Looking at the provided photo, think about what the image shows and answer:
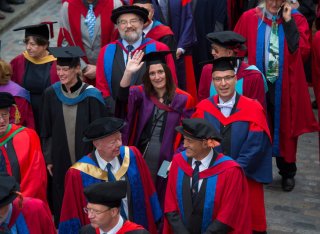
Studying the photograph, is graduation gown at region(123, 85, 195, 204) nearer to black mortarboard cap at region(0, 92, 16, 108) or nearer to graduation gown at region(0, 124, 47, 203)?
graduation gown at region(0, 124, 47, 203)

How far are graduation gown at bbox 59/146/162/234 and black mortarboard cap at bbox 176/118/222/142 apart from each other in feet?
2.07

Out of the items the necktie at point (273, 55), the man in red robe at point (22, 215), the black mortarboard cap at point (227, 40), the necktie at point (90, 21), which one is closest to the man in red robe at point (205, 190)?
the man in red robe at point (22, 215)

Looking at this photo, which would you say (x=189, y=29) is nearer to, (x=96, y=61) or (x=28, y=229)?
(x=96, y=61)

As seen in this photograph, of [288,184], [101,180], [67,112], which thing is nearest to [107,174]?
[101,180]

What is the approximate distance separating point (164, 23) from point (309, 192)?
284cm

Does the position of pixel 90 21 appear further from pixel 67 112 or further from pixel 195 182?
pixel 195 182

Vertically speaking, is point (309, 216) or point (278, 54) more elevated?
point (278, 54)

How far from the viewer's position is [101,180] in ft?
22.9

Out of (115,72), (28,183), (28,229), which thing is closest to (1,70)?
(115,72)

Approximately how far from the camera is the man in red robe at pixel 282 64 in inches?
361

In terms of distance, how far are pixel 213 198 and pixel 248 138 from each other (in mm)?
987

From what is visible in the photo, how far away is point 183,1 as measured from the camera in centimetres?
1050

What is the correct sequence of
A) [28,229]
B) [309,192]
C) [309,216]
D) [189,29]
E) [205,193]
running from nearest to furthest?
1. [28,229]
2. [205,193]
3. [309,216]
4. [309,192]
5. [189,29]

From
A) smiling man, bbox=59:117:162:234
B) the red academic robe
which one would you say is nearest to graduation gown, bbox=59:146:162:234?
smiling man, bbox=59:117:162:234
